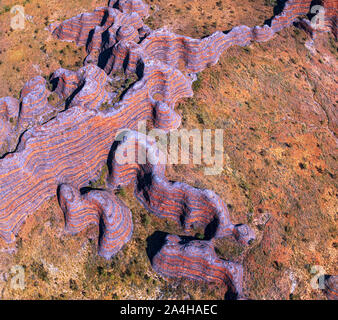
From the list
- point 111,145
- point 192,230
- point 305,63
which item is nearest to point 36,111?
point 111,145

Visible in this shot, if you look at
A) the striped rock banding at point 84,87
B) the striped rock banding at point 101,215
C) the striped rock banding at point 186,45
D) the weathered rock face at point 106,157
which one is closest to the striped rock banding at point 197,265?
the weathered rock face at point 106,157

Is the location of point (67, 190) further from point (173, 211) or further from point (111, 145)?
point (173, 211)

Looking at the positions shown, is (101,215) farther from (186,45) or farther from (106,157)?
(186,45)

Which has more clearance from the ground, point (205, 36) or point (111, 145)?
point (205, 36)

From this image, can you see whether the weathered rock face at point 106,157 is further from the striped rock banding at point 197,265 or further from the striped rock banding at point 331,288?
the striped rock banding at point 331,288

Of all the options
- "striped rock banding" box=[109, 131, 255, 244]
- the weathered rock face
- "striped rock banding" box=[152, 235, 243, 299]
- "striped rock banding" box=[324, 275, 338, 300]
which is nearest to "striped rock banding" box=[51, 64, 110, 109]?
the weathered rock face
